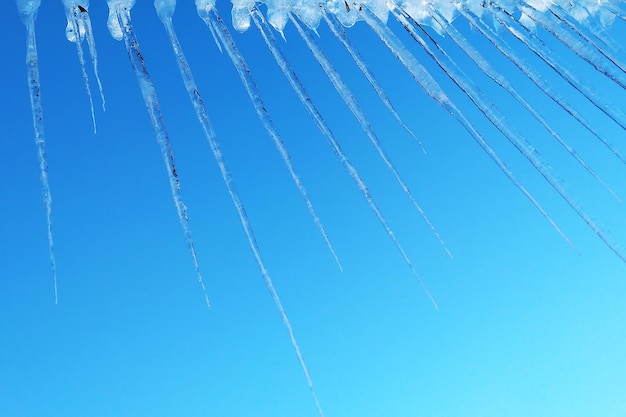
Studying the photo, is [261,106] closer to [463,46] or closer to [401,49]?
[401,49]

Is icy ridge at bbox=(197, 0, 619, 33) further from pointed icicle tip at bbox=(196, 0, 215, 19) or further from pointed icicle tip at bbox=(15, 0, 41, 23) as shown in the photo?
pointed icicle tip at bbox=(15, 0, 41, 23)

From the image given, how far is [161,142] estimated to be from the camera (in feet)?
13.9

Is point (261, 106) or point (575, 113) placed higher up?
point (261, 106)

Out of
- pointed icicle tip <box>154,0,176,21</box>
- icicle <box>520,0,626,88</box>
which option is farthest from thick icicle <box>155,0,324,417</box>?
icicle <box>520,0,626,88</box>

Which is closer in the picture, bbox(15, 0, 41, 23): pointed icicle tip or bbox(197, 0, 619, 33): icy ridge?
bbox(15, 0, 41, 23): pointed icicle tip

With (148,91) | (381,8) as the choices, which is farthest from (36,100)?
(381,8)

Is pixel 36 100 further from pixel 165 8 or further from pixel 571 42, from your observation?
pixel 571 42

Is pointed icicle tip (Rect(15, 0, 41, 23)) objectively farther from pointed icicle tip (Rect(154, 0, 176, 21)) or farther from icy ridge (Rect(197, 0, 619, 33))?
icy ridge (Rect(197, 0, 619, 33))

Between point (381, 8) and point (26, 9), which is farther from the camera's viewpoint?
point (381, 8)

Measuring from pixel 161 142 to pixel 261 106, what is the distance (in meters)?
0.79

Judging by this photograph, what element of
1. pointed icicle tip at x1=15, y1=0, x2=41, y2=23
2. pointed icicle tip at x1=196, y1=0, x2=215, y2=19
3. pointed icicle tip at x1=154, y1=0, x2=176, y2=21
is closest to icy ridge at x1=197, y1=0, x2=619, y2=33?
pointed icicle tip at x1=196, y1=0, x2=215, y2=19

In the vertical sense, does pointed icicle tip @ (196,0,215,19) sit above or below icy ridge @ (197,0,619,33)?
above

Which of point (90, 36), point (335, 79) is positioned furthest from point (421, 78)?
point (90, 36)

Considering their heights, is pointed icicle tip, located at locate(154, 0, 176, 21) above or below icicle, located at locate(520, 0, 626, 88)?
above
